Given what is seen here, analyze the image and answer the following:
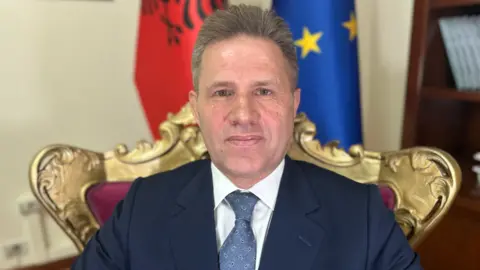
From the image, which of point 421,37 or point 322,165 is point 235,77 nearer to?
point 322,165

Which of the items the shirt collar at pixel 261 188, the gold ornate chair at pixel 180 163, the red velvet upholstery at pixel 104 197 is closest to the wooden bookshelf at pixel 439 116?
the gold ornate chair at pixel 180 163

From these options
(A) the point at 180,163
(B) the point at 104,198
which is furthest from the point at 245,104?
(B) the point at 104,198

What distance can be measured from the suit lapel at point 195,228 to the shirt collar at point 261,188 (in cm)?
2

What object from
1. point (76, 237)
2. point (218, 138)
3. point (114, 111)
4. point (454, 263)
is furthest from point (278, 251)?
point (114, 111)

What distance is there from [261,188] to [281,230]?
0.33 feet

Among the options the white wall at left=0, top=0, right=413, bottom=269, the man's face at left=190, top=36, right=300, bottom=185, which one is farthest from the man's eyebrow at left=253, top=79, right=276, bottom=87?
the white wall at left=0, top=0, right=413, bottom=269

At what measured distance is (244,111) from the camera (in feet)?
2.95

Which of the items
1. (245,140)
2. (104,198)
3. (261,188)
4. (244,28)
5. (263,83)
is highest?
(244,28)

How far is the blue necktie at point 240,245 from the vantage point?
0.94 m

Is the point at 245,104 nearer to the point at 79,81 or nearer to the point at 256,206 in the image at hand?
the point at 256,206

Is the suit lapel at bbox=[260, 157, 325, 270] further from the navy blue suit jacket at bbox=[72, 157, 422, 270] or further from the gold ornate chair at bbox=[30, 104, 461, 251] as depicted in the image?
the gold ornate chair at bbox=[30, 104, 461, 251]

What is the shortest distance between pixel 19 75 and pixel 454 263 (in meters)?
1.76

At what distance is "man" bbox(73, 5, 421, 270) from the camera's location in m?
0.92

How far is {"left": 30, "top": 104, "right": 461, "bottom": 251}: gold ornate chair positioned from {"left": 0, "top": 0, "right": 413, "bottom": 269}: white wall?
74 cm
